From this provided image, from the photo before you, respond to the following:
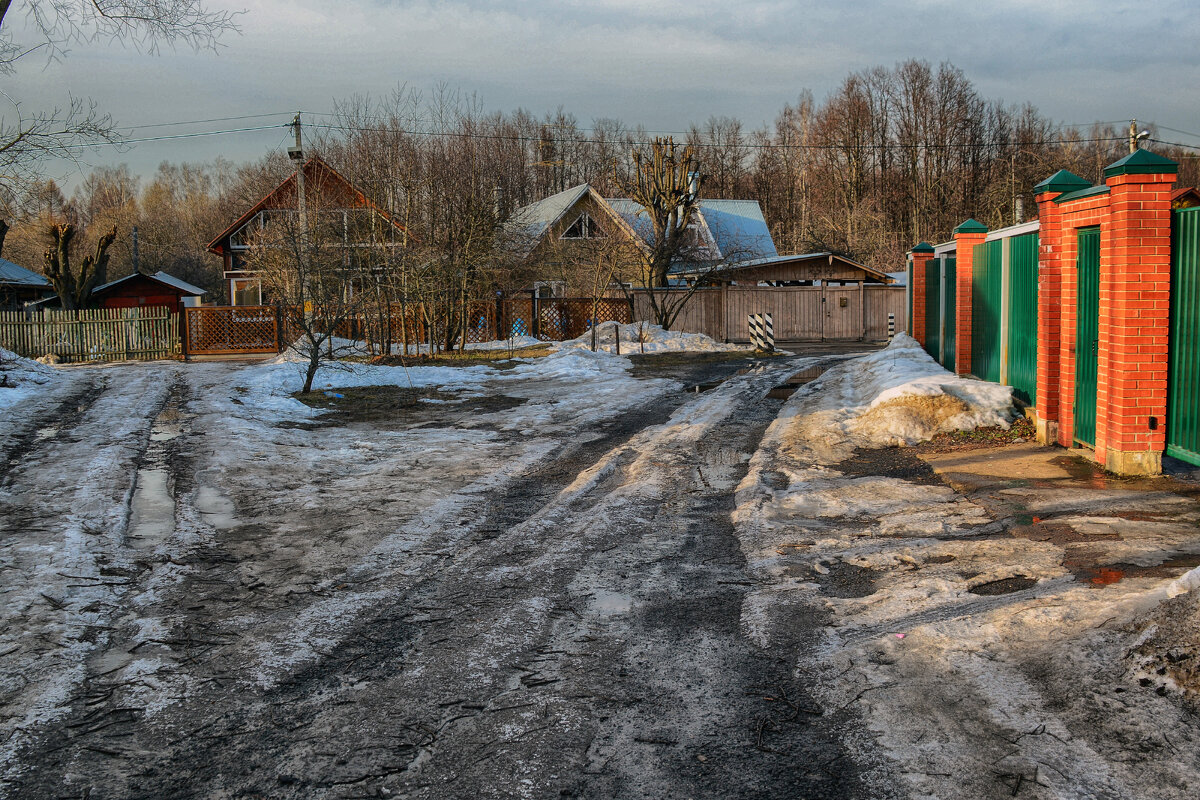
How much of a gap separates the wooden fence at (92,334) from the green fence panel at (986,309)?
68.7 feet

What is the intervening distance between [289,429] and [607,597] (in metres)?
7.21

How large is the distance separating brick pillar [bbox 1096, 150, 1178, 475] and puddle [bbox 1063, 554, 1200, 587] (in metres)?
2.40

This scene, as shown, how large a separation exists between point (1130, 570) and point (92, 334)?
25.7 metres

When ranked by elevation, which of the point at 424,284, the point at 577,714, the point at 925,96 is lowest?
the point at 577,714

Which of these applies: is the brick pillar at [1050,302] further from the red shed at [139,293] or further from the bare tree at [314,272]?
the red shed at [139,293]

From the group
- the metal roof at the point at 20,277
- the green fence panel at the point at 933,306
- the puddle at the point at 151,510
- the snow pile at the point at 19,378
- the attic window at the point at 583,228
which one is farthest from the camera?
the attic window at the point at 583,228

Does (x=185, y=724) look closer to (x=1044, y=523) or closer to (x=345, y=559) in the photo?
(x=345, y=559)

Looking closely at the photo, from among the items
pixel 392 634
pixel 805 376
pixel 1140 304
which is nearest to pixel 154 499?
pixel 392 634

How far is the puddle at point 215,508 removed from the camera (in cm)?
669

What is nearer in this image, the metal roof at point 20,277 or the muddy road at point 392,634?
the muddy road at point 392,634

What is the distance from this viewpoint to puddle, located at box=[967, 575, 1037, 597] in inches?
185

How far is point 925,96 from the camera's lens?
53562 mm

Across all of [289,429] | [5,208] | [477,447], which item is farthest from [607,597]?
[5,208]

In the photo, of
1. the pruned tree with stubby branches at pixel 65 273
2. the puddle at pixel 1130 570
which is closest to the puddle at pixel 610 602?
the puddle at pixel 1130 570
